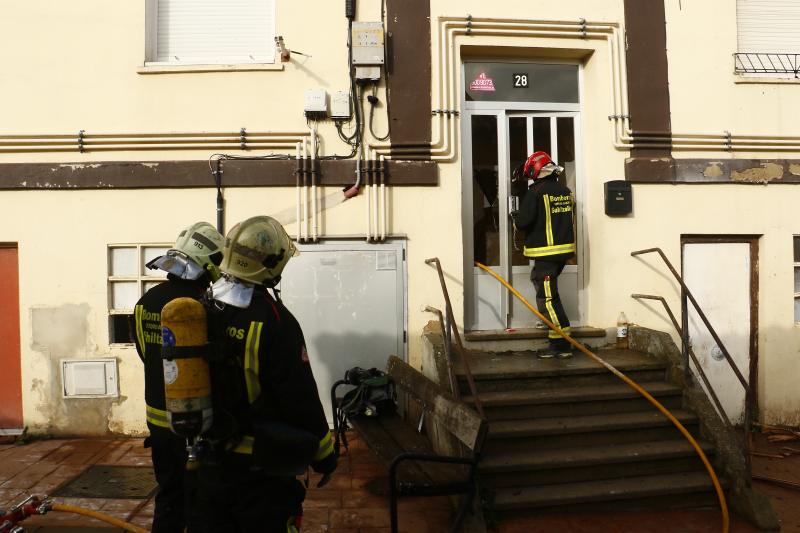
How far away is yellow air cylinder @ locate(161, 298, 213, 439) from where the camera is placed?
81.4 inches

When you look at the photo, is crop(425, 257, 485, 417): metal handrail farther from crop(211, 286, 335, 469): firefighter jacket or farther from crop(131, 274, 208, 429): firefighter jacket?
crop(131, 274, 208, 429): firefighter jacket

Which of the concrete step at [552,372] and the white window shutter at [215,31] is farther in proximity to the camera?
the white window shutter at [215,31]

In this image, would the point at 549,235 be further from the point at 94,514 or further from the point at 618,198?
the point at 94,514

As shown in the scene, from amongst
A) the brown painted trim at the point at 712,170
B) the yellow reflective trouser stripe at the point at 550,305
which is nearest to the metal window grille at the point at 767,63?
the brown painted trim at the point at 712,170

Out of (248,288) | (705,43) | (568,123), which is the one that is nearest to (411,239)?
(568,123)

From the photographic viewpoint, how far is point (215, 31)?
230 inches

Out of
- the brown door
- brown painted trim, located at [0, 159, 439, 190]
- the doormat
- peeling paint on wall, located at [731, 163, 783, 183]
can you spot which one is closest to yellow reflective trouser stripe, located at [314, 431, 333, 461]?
the doormat

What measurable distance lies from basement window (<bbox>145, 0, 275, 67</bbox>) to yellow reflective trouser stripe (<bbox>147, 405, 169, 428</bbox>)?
423cm

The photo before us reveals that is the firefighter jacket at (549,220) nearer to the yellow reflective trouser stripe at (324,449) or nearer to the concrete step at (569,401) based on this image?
the concrete step at (569,401)

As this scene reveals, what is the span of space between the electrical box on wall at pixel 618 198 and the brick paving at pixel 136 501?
3.44m

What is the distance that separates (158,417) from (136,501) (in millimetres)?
1804

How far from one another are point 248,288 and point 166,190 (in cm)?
373

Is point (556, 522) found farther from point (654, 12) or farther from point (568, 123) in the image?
point (654, 12)

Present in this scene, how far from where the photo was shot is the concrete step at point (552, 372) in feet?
15.1
